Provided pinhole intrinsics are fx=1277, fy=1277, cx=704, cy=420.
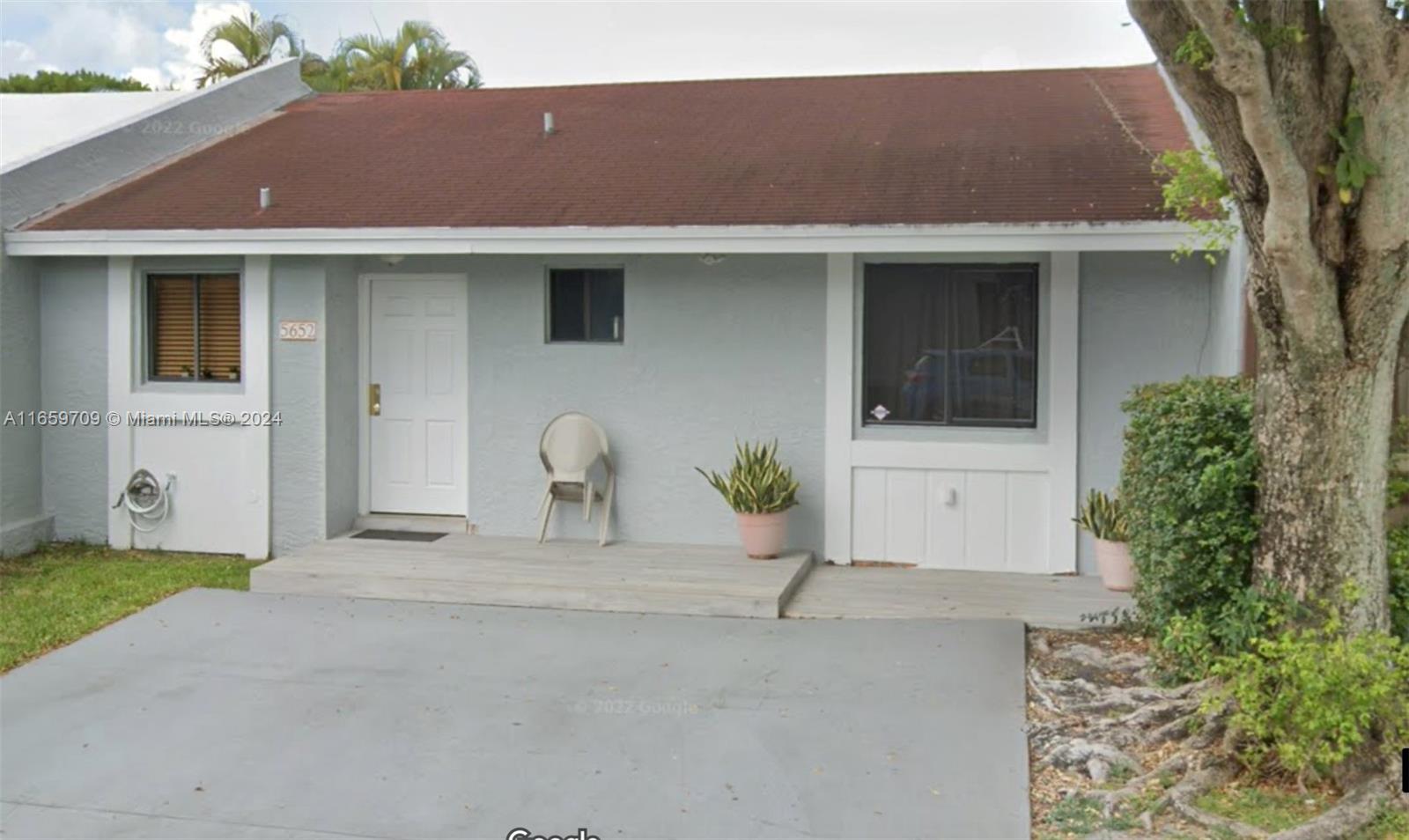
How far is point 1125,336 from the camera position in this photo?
30.1 ft

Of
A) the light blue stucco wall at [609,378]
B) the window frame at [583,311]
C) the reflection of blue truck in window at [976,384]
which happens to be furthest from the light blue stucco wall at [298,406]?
the reflection of blue truck in window at [976,384]

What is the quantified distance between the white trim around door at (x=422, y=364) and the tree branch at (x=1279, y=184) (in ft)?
21.6

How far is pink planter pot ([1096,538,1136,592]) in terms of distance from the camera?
8633mm

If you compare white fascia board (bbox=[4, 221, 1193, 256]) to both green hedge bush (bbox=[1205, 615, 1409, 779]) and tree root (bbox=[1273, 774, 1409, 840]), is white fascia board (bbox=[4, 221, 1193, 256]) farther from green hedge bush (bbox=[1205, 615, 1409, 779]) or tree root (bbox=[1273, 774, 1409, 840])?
tree root (bbox=[1273, 774, 1409, 840])

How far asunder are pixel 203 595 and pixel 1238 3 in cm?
747

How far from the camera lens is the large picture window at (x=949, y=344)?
30.8 ft

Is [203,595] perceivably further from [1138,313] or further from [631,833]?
[1138,313]

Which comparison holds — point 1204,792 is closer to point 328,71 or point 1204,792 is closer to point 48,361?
point 48,361

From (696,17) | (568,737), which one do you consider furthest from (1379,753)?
(696,17)

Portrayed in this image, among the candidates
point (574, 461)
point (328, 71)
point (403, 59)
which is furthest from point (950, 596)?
point (328, 71)

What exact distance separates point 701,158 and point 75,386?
5.61 meters

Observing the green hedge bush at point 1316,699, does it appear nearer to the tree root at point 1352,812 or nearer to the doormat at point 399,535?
the tree root at point 1352,812

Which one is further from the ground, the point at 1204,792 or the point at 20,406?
the point at 20,406

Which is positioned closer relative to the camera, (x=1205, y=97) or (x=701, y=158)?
(x=1205, y=97)
